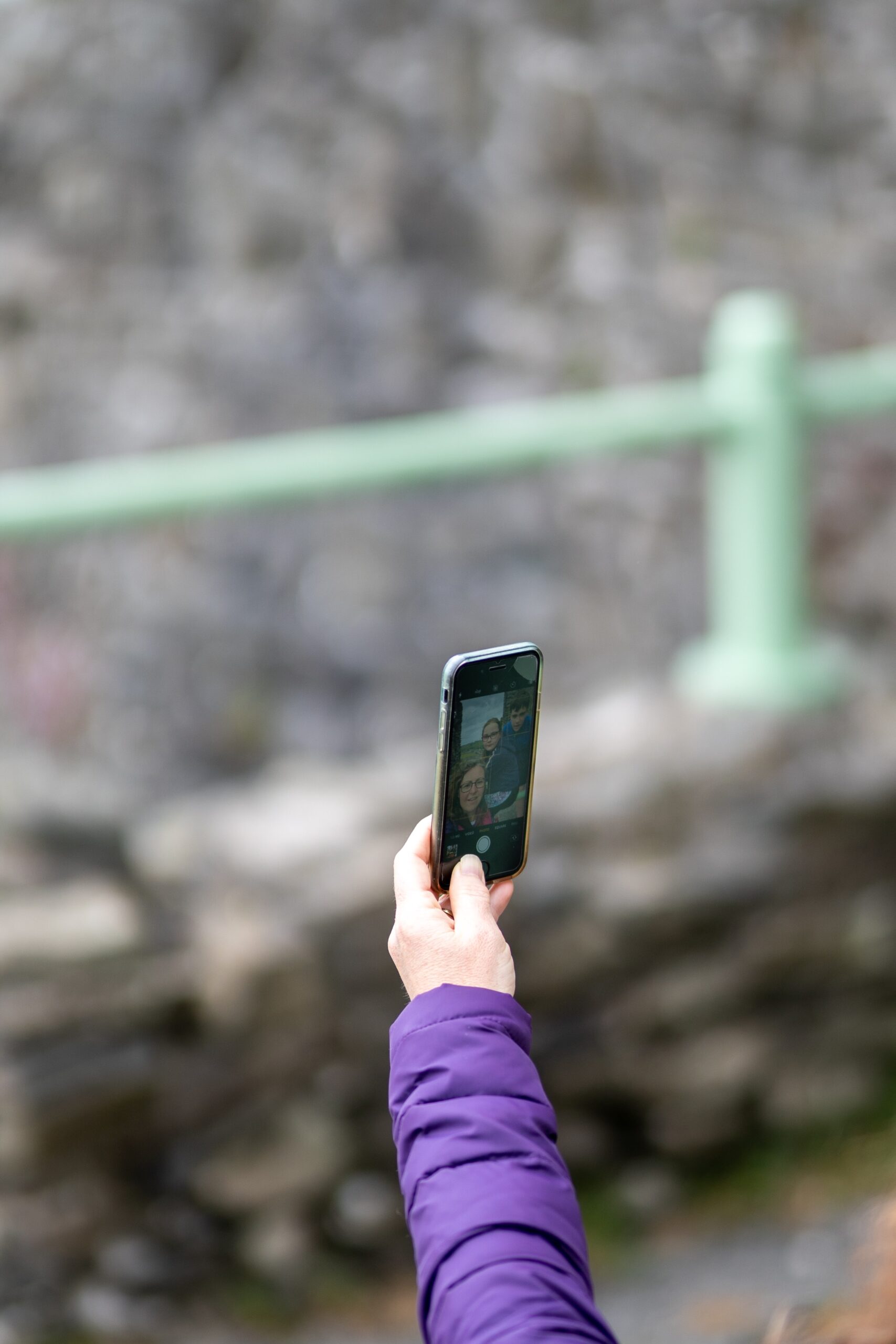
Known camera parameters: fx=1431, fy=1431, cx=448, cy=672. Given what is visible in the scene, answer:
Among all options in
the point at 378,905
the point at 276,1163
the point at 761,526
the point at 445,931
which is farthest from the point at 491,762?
the point at 761,526

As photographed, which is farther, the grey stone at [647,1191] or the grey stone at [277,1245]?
the grey stone at [647,1191]

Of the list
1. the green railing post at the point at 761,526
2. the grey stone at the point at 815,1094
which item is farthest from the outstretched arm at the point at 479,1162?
the grey stone at the point at 815,1094

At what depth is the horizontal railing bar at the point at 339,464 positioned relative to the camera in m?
2.24

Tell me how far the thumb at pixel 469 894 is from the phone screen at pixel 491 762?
14mm

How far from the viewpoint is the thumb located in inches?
32.1

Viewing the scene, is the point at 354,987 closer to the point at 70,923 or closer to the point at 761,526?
the point at 70,923

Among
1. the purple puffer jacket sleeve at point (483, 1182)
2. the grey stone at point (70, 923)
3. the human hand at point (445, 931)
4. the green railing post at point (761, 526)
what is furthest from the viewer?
the green railing post at point (761, 526)

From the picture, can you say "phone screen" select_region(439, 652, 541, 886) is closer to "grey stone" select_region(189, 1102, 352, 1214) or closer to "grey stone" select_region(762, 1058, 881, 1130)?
"grey stone" select_region(189, 1102, 352, 1214)

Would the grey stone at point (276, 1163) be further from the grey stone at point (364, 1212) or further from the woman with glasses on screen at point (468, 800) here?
the woman with glasses on screen at point (468, 800)

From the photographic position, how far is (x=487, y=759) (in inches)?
34.6

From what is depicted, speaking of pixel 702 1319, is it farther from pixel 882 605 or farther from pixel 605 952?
pixel 882 605

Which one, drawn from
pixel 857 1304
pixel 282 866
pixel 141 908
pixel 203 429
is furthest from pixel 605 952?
pixel 203 429

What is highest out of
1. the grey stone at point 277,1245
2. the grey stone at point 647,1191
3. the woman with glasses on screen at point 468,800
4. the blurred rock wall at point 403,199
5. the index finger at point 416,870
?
the blurred rock wall at point 403,199

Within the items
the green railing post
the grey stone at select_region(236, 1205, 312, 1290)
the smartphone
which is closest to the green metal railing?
the green railing post
